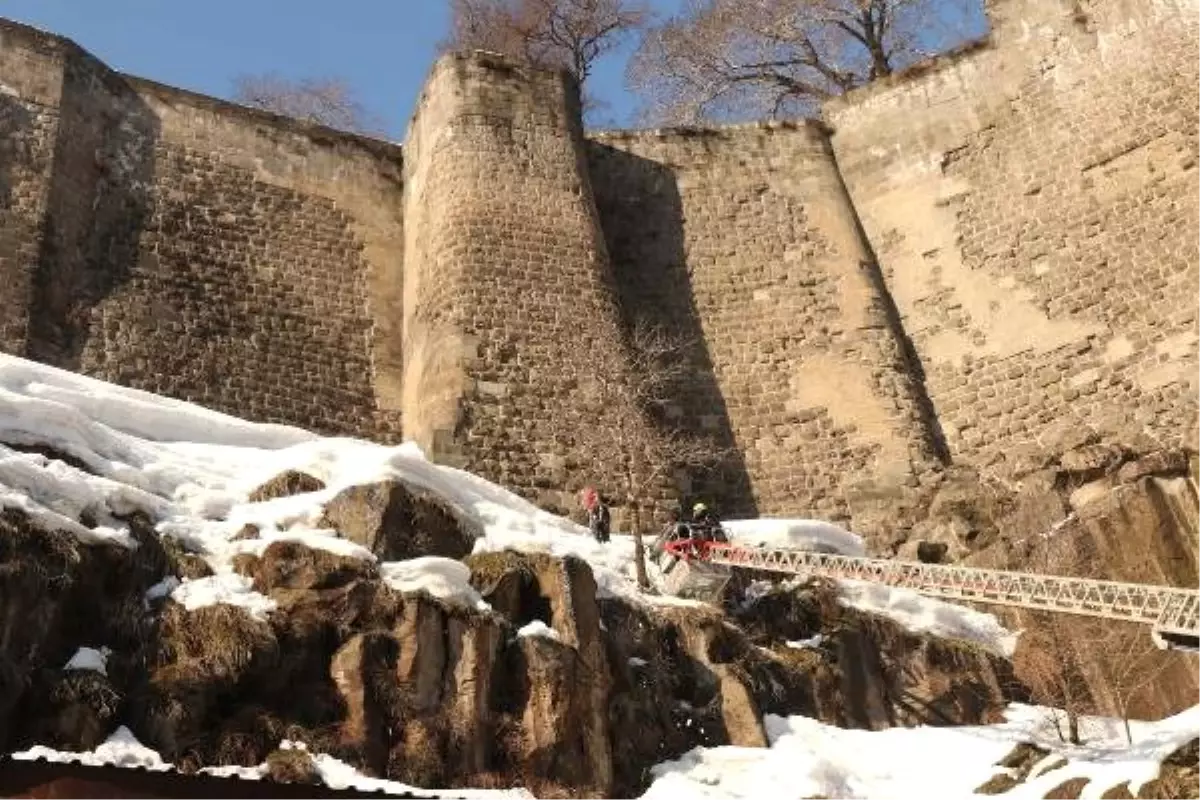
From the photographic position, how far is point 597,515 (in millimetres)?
14383

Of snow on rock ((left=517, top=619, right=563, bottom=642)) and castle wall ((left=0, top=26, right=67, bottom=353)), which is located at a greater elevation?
castle wall ((left=0, top=26, right=67, bottom=353))

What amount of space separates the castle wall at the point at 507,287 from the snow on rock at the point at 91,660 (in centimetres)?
654

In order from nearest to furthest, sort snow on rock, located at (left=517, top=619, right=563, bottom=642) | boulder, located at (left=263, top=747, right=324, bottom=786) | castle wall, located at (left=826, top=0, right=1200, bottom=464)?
boulder, located at (left=263, top=747, right=324, bottom=786)
snow on rock, located at (left=517, top=619, right=563, bottom=642)
castle wall, located at (left=826, top=0, right=1200, bottom=464)

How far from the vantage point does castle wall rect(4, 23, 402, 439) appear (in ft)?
54.6

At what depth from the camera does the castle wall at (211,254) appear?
54.6ft

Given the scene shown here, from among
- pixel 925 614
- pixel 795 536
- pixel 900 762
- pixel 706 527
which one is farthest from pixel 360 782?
pixel 925 614

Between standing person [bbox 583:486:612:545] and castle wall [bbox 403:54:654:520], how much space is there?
2.20 ft

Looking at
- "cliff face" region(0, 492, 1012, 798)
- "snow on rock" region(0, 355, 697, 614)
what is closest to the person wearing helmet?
"snow on rock" region(0, 355, 697, 614)

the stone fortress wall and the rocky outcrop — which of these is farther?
the stone fortress wall

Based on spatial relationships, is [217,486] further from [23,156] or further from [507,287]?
[23,156]

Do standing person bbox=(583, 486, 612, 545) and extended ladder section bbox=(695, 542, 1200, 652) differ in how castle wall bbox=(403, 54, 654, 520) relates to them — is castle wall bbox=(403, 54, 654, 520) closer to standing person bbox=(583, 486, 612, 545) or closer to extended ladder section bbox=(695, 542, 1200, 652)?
standing person bbox=(583, 486, 612, 545)

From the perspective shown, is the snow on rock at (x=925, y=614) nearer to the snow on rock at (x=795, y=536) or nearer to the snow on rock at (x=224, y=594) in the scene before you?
the snow on rock at (x=795, y=536)

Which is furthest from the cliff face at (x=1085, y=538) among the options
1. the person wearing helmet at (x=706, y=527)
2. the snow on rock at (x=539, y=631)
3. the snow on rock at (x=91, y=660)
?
the snow on rock at (x=91, y=660)

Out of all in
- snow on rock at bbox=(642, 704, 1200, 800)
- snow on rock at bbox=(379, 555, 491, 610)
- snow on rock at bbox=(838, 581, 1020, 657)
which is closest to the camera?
snow on rock at bbox=(642, 704, 1200, 800)
